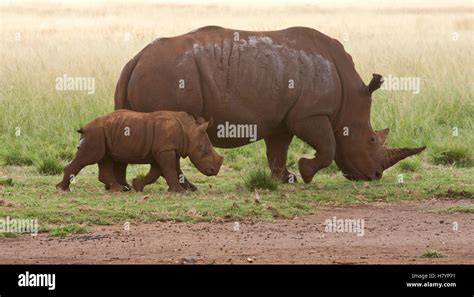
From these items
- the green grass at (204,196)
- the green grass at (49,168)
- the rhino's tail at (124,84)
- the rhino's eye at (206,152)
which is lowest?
the green grass at (204,196)

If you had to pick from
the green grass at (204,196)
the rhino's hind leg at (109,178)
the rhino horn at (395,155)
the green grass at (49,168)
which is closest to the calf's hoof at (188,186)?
the green grass at (204,196)

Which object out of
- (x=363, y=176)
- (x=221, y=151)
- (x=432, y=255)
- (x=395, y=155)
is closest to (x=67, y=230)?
(x=432, y=255)

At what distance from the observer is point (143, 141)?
13562mm

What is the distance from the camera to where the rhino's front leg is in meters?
13.6

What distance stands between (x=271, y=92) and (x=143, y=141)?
5.58 ft

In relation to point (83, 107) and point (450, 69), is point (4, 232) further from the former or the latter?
point (450, 69)

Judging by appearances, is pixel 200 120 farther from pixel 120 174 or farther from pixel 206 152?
pixel 120 174

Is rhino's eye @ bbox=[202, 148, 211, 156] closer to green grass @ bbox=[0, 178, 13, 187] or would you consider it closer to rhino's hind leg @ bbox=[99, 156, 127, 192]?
rhino's hind leg @ bbox=[99, 156, 127, 192]

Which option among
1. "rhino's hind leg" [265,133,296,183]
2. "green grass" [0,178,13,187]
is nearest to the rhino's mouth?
"rhino's hind leg" [265,133,296,183]

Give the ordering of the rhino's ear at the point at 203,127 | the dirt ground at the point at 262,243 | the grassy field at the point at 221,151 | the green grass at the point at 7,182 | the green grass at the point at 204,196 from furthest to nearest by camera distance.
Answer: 1. the green grass at the point at 7,182
2. the rhino's ear at the point at 203,127
3. the grassy field at the point at 221,151
4. the green grass at the point at 204,196
5. the dirt ground at the point at 262,243

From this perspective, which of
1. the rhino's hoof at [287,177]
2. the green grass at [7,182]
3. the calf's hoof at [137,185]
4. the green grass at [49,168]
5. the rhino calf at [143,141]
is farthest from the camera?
the green grass at [49,168]

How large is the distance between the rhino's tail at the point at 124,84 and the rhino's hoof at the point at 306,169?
79.7 inches

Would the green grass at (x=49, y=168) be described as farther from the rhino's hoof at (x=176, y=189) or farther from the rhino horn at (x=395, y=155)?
the rhino horn at (x=395, y=155)

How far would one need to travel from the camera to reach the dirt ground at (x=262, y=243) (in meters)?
10.5
